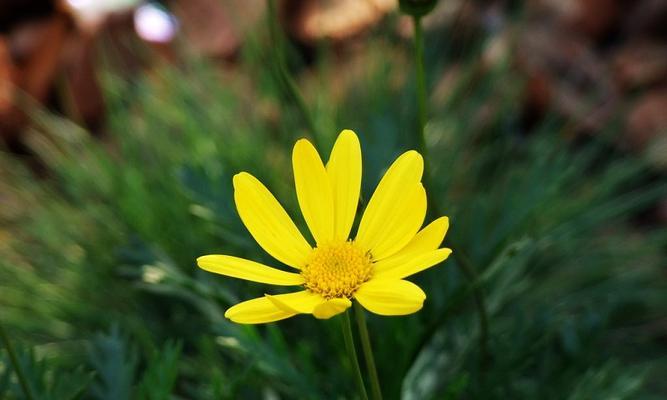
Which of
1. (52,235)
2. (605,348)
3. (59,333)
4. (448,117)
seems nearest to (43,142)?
(52,235)

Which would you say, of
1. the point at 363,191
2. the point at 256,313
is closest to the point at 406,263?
the point at 256,313

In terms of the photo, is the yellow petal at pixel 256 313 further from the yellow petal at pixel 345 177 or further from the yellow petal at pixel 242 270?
the yellow petal at pixel 345 177

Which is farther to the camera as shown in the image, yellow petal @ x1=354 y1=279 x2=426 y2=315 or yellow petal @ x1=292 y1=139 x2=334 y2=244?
yellow petal @ x1=292 y1=139 x2=334 y2=244

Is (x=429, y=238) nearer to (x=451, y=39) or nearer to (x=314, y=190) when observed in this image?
(x=314, y=190)

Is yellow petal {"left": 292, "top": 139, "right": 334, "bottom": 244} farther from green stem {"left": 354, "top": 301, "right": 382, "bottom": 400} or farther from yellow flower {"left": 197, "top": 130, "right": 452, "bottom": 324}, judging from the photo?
green stem {"left": 354, "top": 301, "right": 382, "bottom": 400}

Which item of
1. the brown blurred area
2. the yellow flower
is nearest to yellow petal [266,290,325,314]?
the yellow flower

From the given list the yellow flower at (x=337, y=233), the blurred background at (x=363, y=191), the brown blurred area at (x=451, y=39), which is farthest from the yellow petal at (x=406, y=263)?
the brown blurred area at (x=451, y=39)
